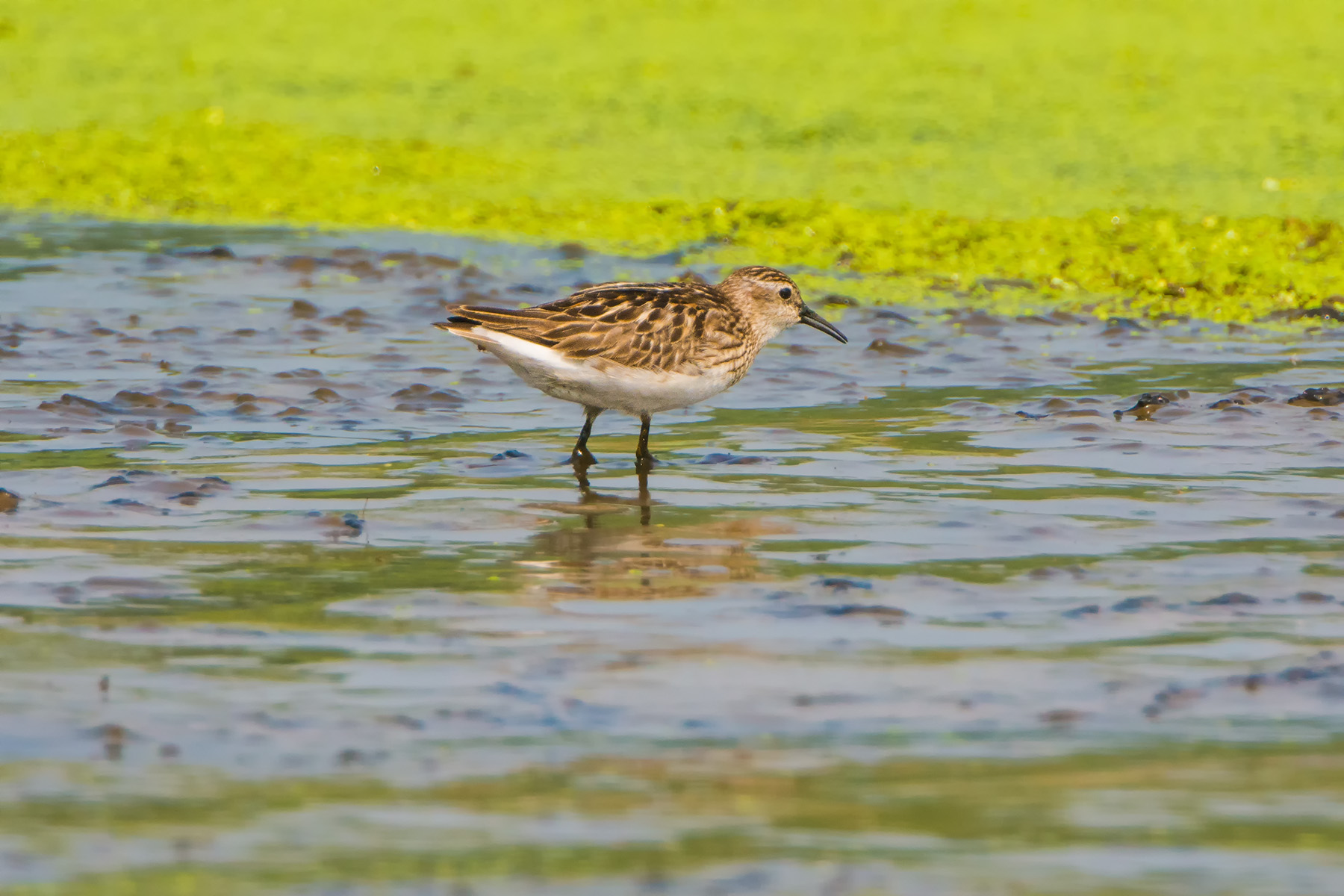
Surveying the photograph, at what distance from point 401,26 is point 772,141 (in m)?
7.46

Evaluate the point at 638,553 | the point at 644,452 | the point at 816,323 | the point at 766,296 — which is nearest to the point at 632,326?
the point at 644,452

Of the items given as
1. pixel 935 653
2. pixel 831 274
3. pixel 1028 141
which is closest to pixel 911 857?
pixel 935 653

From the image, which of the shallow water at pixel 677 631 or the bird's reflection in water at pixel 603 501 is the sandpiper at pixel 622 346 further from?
the shallow water at pixel 677 631

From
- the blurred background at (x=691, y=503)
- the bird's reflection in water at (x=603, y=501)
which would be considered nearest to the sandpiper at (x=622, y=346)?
the bird's reflection in water at (x=603, y=501)

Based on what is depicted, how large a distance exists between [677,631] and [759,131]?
1328 cm

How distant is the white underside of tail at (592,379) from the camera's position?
9148mm

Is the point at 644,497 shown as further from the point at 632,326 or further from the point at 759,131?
the point at 759,131

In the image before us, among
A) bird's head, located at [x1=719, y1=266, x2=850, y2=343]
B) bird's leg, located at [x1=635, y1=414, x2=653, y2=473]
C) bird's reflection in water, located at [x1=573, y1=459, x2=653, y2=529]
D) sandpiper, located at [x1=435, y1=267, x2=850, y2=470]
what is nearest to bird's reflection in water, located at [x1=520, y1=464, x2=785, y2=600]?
bird's reflection in water, located at [x1=573, y1=459, x2=653, y2=529]

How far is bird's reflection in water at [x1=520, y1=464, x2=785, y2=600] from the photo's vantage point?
7039 millimetres

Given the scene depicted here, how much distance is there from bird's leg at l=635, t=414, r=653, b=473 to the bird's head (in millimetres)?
1004

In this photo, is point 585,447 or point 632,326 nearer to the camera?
point 632,326

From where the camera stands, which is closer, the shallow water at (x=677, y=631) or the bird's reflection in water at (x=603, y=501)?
the shallow water at (x=677, y=631)

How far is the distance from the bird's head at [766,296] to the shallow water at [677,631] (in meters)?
0.54

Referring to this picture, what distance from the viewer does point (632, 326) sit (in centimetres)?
941
